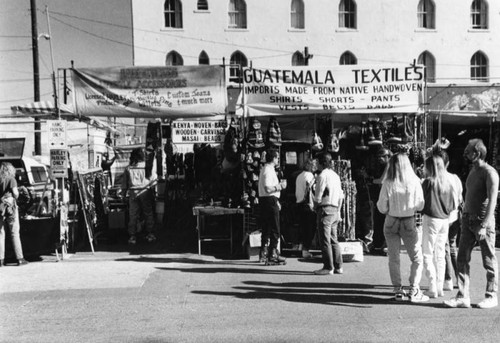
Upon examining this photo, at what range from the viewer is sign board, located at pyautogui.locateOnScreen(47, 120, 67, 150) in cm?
1050

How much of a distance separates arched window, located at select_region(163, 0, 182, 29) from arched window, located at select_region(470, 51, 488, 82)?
19.3 m

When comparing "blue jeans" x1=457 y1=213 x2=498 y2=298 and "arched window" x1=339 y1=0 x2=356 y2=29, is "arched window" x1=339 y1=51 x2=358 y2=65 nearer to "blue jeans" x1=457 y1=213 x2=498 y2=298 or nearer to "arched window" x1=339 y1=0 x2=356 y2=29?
"arched window" x1=339 y1=0 x2=356 y2=29

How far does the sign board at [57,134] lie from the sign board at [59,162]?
0.35 ft

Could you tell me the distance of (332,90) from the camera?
35.1 feet

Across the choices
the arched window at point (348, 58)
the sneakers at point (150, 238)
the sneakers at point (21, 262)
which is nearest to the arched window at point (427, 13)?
the arched window at point (348, 58)

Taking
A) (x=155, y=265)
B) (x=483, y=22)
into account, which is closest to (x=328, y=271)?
(x=155, y=265)

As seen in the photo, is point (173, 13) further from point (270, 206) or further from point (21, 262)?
point (270, 206)

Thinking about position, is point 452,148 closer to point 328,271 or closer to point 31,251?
point 328,271

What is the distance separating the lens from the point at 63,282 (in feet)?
28.1

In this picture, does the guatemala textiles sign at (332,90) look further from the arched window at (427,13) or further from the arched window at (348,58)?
the arched window at (427,13)

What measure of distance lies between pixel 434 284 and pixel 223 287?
10.2ft

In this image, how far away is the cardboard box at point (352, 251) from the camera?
973cm

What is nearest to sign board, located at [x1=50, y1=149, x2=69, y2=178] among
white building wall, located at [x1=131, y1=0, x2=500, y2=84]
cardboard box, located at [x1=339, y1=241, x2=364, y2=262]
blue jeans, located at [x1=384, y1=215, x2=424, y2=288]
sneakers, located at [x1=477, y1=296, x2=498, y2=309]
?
cardboard box, located at [x1=339, y1=241, x2=364, y2=262]

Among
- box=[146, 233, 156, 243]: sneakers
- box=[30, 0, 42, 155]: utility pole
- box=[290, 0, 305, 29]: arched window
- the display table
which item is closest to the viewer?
the display table
